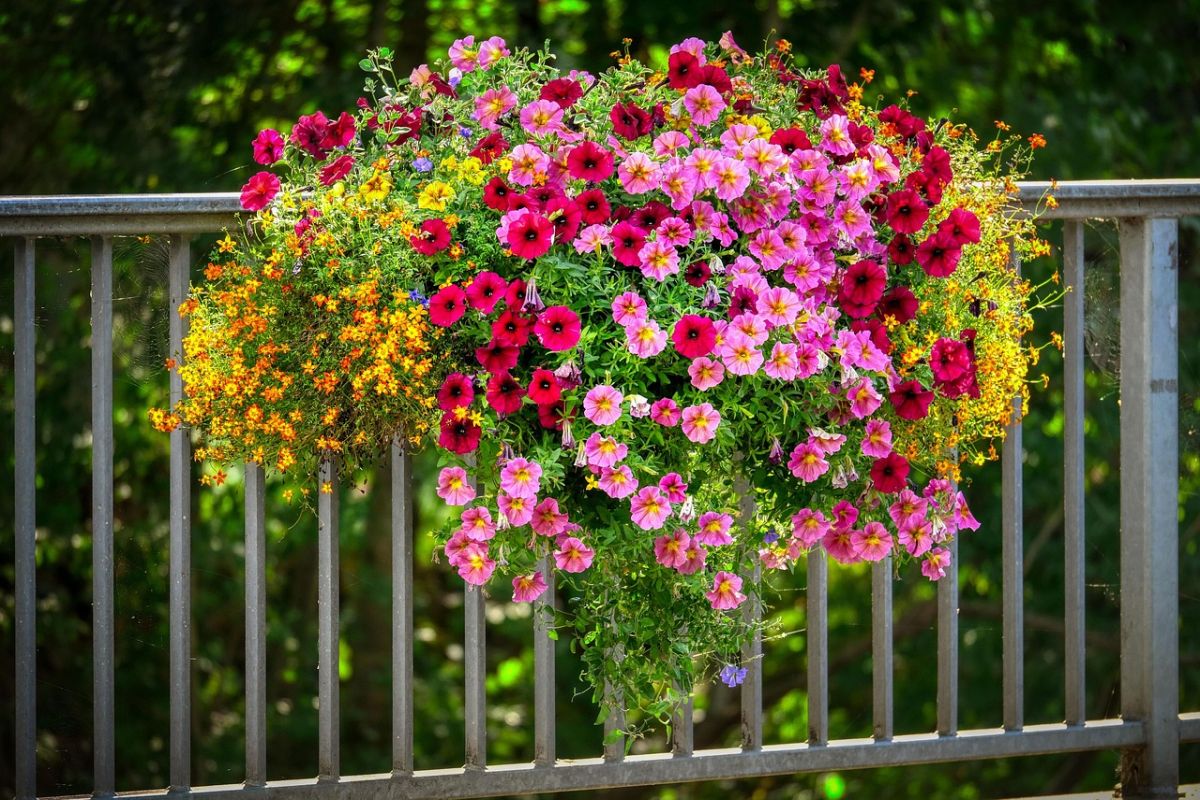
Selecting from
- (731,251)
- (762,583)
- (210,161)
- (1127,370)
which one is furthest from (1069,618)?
(210,161)

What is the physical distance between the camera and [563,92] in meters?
1.87

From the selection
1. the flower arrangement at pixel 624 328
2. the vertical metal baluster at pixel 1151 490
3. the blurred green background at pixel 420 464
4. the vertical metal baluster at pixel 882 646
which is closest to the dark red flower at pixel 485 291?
the flower arrangement at pixel 624 328

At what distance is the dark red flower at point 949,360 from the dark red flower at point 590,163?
19.7 inches

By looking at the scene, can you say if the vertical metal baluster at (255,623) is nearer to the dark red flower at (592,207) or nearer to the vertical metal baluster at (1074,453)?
the dark red flower at (592,207)

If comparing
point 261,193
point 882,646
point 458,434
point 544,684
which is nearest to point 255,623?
point 544,684

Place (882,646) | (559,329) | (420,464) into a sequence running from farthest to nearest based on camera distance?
1. (420,464)
2. (882,646)
3. (559,329)

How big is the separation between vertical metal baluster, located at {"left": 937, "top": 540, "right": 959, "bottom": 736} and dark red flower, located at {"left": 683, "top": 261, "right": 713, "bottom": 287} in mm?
731

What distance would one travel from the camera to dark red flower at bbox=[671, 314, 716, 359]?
172 centimetres

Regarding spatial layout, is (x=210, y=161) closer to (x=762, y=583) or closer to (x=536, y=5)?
(x=536, y=5)

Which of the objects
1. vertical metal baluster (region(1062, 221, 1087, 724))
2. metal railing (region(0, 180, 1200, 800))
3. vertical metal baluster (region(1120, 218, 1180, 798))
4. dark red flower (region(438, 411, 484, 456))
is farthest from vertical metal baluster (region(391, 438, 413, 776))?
vertical metal baluster (region(1120, 218, 1180, 798))

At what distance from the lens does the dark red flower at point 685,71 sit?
1.88 m

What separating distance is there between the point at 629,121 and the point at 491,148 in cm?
19

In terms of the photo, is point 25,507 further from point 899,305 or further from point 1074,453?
point 1074,453

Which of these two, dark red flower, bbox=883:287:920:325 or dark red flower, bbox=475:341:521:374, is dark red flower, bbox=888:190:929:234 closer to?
dark red flower, bbox=883:287:920:325
